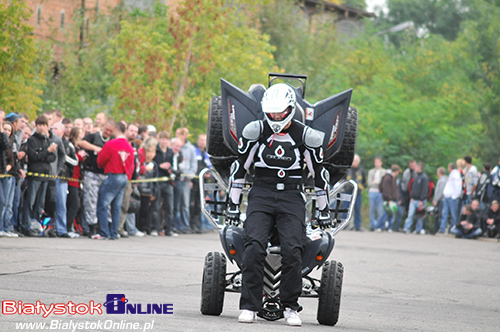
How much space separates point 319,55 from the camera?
176 feet

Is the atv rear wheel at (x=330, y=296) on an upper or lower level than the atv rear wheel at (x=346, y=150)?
lower

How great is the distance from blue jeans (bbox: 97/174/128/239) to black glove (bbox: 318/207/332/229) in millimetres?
9472

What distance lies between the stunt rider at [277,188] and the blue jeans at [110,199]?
9365mm

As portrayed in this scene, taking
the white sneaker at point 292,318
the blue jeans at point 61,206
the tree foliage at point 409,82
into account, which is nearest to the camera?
the white sneaker at point 292,318

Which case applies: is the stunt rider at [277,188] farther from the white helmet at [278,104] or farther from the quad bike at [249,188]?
the quad bike at [249,188]

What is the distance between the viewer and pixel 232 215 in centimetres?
923

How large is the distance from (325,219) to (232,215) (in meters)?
0.89

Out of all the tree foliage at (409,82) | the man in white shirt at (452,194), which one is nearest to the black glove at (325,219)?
the man in white shirt at (452,194)

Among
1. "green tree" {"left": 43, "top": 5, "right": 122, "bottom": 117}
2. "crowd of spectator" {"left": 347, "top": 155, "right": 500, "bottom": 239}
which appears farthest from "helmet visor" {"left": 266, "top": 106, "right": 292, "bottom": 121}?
"green tree" {"left": 43, "top": 5, "right": 122, "bottom": 117}

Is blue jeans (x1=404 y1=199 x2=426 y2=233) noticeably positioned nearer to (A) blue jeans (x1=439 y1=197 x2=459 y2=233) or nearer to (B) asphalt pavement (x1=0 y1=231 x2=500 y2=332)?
(A) blue jeans (x1=439 y1=197 x2=459 y2=233)

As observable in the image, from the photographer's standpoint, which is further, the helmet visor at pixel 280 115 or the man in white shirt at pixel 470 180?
the man in white shirt at pixel 470 180

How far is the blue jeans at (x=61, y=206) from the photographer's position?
58.8 feet

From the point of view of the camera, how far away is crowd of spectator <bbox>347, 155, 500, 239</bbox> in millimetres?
27953

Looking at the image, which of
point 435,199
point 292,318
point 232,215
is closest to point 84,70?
point 435,199
